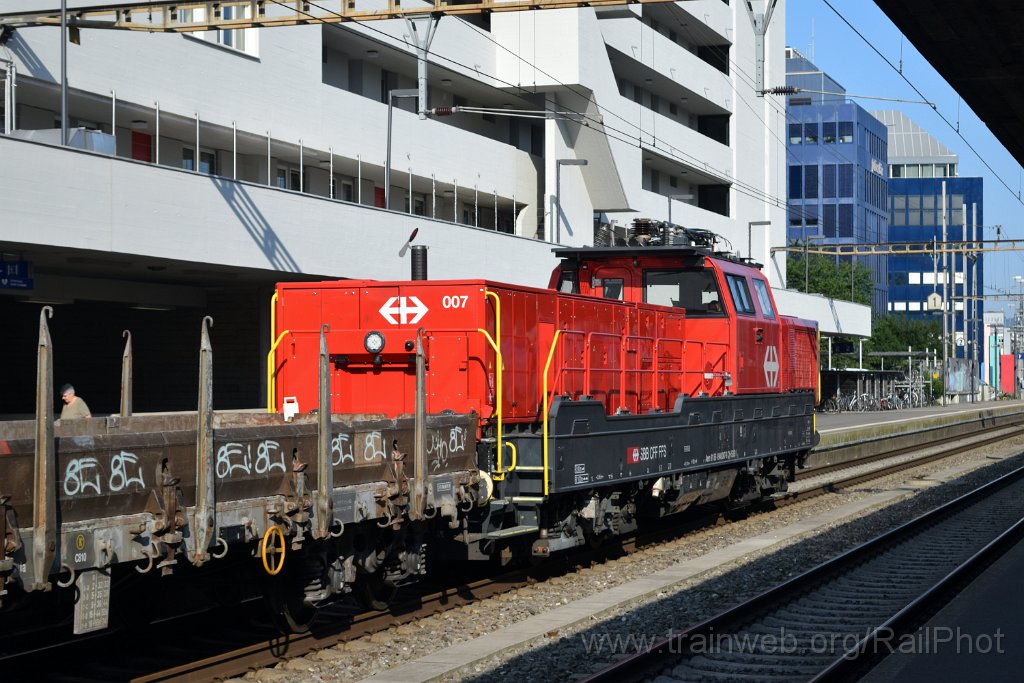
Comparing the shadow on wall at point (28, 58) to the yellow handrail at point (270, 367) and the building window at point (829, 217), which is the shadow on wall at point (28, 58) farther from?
the building window at point (829, 217)

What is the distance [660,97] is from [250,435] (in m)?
42.6

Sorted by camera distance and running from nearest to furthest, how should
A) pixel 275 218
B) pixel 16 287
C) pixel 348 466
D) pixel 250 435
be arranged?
pixel 250 435
pixel 348 466
pixel 16 287
pixel 275 218

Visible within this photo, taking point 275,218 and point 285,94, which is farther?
point 285,94

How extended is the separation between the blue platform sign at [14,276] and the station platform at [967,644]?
608 inches

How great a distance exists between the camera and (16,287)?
777 inches

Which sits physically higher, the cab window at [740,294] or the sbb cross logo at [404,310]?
the cab window at [740,294]

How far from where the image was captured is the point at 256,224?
78.0ft

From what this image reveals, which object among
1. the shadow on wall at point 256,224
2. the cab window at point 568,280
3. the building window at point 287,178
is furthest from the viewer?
the building window at point 287,178

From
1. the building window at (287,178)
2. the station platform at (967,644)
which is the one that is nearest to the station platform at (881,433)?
the building window at (287,178)

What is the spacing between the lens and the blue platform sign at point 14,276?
64.7 ft

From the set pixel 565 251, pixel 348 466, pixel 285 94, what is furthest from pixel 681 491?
pixel 285 94

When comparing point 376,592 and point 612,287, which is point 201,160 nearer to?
point 612,287

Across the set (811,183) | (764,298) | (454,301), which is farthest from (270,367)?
(811,183)

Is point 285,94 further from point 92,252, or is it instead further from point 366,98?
point 92,252
